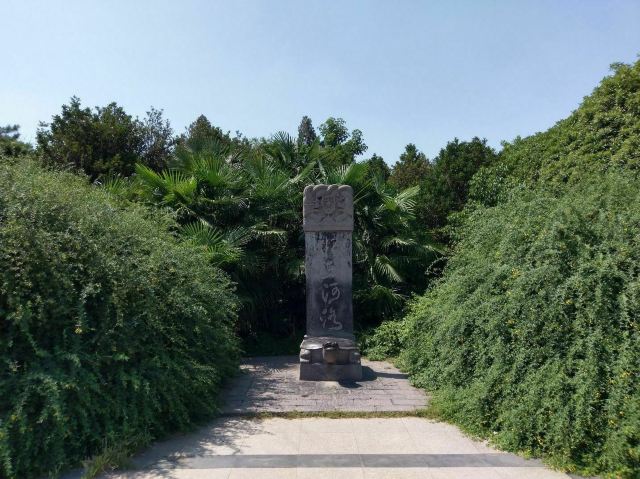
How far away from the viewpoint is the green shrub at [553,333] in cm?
390

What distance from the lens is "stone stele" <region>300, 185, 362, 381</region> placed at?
22.6 ft

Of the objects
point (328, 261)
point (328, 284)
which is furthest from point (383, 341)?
point (328, 261)

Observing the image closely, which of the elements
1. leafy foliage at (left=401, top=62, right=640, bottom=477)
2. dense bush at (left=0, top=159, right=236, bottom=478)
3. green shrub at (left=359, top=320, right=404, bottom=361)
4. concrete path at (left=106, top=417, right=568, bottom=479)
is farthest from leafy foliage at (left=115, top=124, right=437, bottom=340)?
concrete path at (left=106, top=417, right=568, bottom=479)

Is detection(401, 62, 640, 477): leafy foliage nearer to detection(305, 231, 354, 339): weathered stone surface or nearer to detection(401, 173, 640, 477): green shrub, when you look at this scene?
detection(401, 173, 640, 477): green shrub

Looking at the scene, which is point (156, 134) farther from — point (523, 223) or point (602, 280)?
point (602, 280)

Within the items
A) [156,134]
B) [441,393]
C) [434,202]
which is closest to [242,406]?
[441,393]

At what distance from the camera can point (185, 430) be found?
4.75 meters

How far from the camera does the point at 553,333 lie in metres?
4.43

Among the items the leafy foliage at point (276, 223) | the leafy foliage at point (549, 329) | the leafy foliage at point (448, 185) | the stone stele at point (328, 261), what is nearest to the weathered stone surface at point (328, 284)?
the stone stele at point (328, 261)

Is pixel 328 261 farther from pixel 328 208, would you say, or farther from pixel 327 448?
pixel 327 448

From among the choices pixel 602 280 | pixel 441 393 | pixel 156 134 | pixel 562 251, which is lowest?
pixel 441 393

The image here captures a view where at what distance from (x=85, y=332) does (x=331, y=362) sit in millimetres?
3133

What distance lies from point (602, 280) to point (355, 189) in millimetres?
5650

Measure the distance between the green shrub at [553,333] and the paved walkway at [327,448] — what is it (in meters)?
0.31
